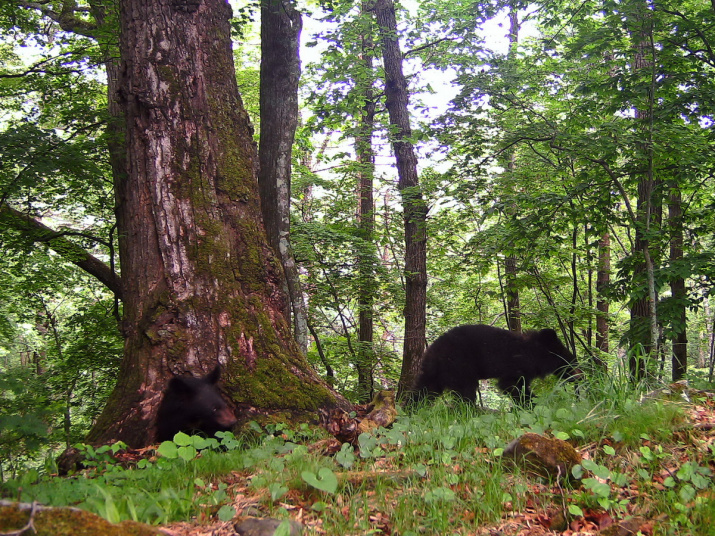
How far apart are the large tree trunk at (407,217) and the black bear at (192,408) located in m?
5.62

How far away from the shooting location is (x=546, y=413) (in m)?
3.42

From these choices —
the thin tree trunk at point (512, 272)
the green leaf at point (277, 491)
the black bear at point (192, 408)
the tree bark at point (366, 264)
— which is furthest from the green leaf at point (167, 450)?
the tree bark at point (366, 264)

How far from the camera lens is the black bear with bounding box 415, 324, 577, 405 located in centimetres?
704

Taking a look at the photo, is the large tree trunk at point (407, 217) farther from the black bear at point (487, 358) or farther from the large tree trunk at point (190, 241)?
the large tree trunk at point (190, 241)

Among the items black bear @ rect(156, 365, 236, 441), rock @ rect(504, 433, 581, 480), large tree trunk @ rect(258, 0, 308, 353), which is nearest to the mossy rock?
rock @ rect(504, 433, 581, 480)

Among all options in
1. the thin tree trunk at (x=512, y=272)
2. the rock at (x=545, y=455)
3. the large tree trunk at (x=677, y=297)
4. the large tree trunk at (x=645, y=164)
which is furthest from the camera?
the thin tree trunk at (x=512, y=272)

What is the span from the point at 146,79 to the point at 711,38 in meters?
6.17

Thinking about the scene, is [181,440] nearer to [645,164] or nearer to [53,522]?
[53,522]

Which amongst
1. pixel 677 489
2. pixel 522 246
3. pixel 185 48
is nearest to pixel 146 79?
pixel 185 48

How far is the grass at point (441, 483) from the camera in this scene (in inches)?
84.1

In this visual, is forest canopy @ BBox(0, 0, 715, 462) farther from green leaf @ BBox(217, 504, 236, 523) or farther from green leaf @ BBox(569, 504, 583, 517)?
green leaf @ BBox(569, 504, 583, 517)

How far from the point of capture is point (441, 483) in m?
2.50

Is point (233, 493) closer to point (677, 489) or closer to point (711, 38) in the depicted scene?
point (677, 489)

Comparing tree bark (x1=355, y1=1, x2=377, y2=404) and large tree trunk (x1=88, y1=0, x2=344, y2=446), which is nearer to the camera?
large tree trunk (x1=88, y1=0, x2=344, y2=446)
